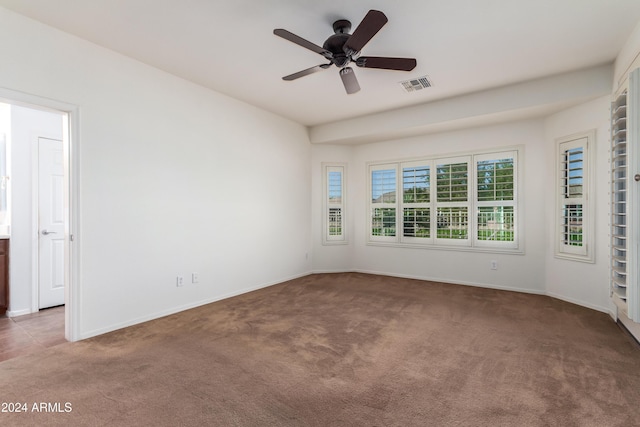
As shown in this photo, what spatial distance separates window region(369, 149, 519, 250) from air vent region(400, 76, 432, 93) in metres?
1.61

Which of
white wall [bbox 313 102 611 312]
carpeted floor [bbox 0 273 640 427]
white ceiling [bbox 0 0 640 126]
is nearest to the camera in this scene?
carpeted floor [bbox 0 273 640 427]

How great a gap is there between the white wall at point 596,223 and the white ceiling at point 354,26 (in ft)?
2.27

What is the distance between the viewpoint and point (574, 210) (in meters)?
4.03

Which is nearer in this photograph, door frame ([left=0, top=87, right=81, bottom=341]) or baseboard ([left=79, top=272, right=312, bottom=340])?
door frame ([left=0, top=87, right=81, bottom=341])

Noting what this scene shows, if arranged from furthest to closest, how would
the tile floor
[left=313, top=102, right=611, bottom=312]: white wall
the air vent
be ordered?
the air vent → [left=313, top=102, right=611, bottom=312]: white wall → the tile floor

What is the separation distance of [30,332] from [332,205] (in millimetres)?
4490

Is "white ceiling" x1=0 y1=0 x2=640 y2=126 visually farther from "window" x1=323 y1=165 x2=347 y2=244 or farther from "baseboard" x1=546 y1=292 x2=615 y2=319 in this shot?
"baseboard" x1=546 y1=292 x2=615 y2=319

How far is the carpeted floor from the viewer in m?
1.83

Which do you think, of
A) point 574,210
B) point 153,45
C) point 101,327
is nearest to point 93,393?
point 101,327

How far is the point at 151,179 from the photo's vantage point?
11.4 feet

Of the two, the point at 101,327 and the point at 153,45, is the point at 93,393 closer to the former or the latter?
the point at 101,327

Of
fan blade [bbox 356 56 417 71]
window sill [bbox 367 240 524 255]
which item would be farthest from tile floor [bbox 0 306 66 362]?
window sill [bbox 367 240 524 255]

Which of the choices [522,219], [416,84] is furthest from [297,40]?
[522,219]

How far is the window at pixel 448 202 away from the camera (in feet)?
15.8
